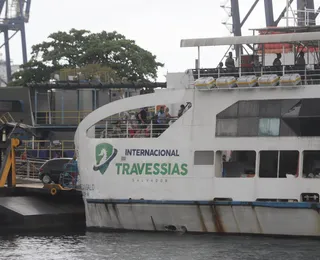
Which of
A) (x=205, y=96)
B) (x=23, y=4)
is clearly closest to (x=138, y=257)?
(x=205, y=96)

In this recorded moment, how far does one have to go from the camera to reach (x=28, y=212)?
35875 mm

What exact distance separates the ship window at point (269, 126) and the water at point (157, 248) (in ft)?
11.1

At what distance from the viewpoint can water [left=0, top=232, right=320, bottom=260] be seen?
29047 mm

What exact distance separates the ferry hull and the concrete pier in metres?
2.43

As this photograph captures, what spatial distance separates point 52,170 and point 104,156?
770cm

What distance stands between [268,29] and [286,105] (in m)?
5.76

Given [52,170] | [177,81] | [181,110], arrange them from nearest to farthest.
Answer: [181,110]
[177,81]
[52,170]

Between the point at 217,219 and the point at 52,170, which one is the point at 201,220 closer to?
the point at 217,219

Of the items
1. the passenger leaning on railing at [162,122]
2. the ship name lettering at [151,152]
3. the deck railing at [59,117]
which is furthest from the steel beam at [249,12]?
the ship name lettering at [151,152]

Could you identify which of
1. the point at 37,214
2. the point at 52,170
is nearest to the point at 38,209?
the point at 37,214

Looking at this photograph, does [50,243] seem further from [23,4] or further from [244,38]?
[23,4]

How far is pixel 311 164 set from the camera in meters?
31.3

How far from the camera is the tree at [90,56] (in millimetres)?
77875

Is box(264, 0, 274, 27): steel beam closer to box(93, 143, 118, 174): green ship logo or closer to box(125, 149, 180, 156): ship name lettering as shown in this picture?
box(93, 143, 118, 174): green ship logo
